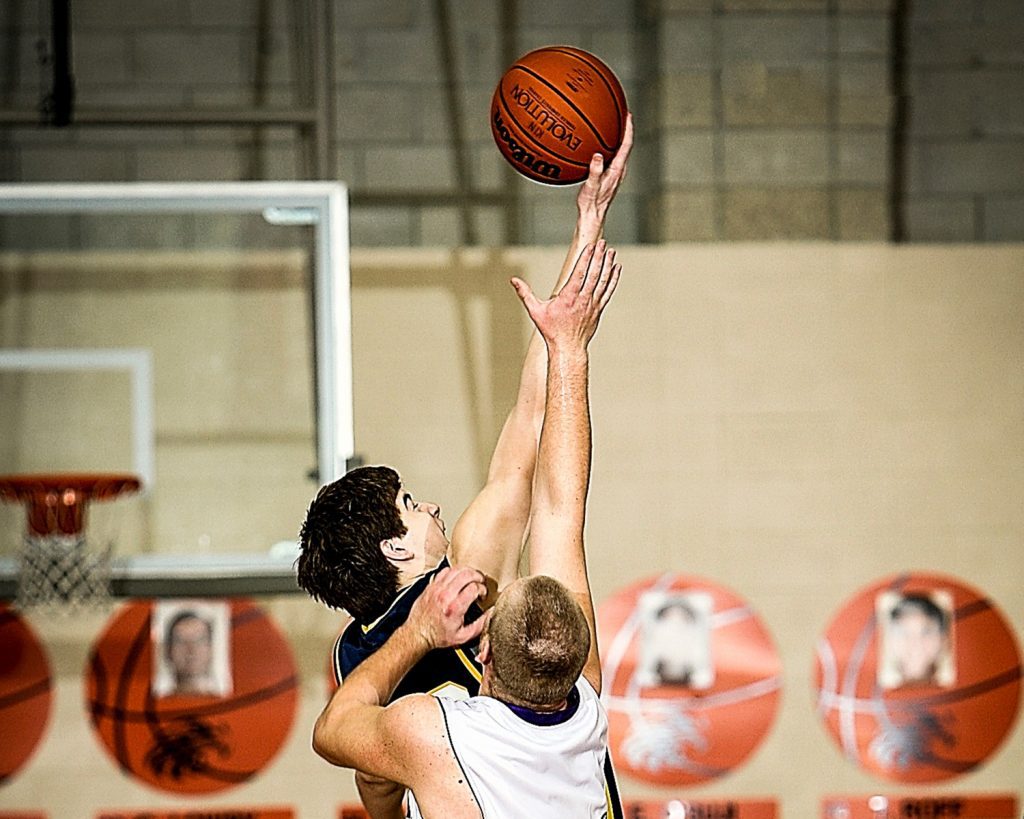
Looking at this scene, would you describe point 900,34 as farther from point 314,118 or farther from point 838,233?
point 314,118

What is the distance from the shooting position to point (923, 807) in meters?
5.56

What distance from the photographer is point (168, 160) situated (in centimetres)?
571

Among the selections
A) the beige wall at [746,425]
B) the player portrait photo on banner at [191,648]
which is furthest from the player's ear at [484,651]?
the player portrait photo on banner at [191,648]

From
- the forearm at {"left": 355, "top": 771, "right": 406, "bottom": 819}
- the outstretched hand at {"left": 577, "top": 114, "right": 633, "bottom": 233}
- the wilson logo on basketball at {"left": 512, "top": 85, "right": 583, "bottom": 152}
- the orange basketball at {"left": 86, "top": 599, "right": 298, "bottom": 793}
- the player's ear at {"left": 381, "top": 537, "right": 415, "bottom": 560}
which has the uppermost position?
the wilson logo on basketball at {"left": 512, "top": 85, "right": 583, "bottom": 152}

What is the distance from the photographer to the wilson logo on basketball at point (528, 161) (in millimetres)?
3086

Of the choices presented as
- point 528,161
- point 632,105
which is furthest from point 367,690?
point 632,105

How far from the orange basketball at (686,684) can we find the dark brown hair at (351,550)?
3.06 meters

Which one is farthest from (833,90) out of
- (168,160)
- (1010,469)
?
(168,160)

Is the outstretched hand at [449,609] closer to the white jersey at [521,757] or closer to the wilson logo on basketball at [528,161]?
the white jersey at [521,757]

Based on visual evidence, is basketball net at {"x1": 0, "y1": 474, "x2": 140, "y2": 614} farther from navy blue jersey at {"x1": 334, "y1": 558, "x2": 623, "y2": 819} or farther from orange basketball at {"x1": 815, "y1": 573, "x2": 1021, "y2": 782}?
orange basketball at {"x1": 815, "y1": 573, "x2": 1021, "y2": 782}

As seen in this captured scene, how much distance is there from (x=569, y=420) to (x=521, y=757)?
0.60m

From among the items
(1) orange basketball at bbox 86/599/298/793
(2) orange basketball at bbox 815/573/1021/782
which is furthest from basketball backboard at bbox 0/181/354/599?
(2) orange basketball at bbox 815/573/1021/782

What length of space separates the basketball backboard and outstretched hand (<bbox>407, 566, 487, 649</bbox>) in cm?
269

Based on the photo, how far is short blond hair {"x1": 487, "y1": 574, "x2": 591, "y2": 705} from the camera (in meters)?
2.19
